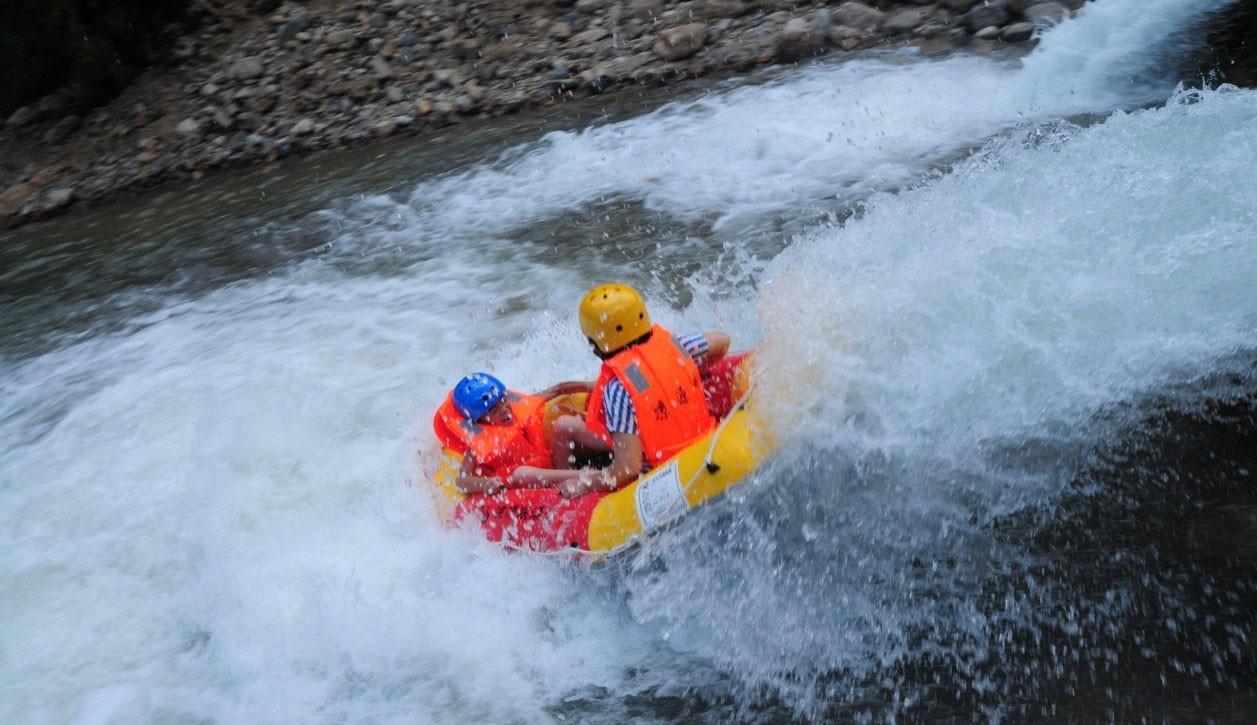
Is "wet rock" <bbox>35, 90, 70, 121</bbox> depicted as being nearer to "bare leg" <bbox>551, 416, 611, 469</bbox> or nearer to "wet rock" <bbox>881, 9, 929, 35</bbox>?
"wet rock" <bbox>881, 9, 929, 35</bbox>

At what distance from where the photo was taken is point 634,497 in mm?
4281

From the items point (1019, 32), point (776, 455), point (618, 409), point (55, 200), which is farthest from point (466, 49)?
point (776, 455)

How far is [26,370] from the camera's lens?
8023mm

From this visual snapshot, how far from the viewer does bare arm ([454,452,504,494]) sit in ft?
15.5

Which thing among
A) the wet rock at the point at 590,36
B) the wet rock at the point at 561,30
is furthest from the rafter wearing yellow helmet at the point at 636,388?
the wet rock at the point at 561,30

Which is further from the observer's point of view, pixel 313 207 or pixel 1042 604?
pixel 313 207

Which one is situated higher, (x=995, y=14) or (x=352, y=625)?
(x=995, y=14)

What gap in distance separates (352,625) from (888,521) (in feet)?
7.74

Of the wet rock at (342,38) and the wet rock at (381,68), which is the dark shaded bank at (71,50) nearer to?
the wet rock at (342,38)

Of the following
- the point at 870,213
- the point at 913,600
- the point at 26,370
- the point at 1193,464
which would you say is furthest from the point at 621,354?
the point at 26,370

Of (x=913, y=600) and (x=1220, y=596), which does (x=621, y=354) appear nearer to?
(x=913, y=600)

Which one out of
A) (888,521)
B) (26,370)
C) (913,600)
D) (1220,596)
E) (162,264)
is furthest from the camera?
(162,264)

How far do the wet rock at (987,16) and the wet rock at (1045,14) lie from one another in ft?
0.60

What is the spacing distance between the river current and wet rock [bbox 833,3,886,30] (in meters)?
1.61
